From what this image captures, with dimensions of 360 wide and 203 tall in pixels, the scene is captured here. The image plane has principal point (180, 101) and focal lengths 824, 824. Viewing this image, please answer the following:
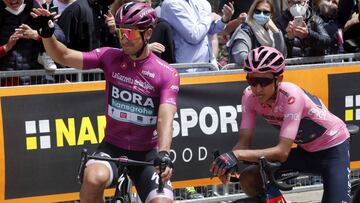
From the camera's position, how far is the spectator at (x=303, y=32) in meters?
9.77

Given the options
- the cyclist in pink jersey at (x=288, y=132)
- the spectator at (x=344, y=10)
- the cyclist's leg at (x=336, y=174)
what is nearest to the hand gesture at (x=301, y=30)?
the spectator at (x=344, y=10)

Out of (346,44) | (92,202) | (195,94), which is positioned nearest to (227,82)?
(195,94)

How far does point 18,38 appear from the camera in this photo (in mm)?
8242

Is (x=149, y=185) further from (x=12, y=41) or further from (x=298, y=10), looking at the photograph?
(x=298, y=10)

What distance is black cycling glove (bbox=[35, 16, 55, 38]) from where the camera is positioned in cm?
629

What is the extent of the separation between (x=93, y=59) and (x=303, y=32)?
146 inches

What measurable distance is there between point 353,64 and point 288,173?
364 cm

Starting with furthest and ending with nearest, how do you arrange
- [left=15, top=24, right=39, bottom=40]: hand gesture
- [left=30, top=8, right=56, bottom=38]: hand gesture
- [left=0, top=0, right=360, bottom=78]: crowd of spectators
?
[left=0, top=0, right=360, bottom=78]: crowd of spectators → [left=15, top=24, right=39, bottom=40]: hand gesture → [left=30, top=8, right=56, bottom=38]: hand gesture

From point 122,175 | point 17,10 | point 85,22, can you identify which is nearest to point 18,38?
point 17,10

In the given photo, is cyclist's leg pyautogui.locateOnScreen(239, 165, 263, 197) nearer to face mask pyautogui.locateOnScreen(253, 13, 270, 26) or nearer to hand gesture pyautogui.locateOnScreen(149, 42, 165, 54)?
hand gesture pyautogui.locateOnScreen(149, 42, 165, 54)

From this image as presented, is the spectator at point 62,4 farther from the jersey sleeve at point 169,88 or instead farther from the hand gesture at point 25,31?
the jersey sleeve at point 169,88

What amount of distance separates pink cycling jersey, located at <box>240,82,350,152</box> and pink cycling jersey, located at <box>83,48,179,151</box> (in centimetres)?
67

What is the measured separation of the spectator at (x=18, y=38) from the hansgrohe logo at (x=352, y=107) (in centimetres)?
372

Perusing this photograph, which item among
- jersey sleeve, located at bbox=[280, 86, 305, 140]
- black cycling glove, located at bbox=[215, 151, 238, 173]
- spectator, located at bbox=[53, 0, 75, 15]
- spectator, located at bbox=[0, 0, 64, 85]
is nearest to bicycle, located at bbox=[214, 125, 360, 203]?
black cycling glove, located at bbox=[215, 151, 238, 173]
